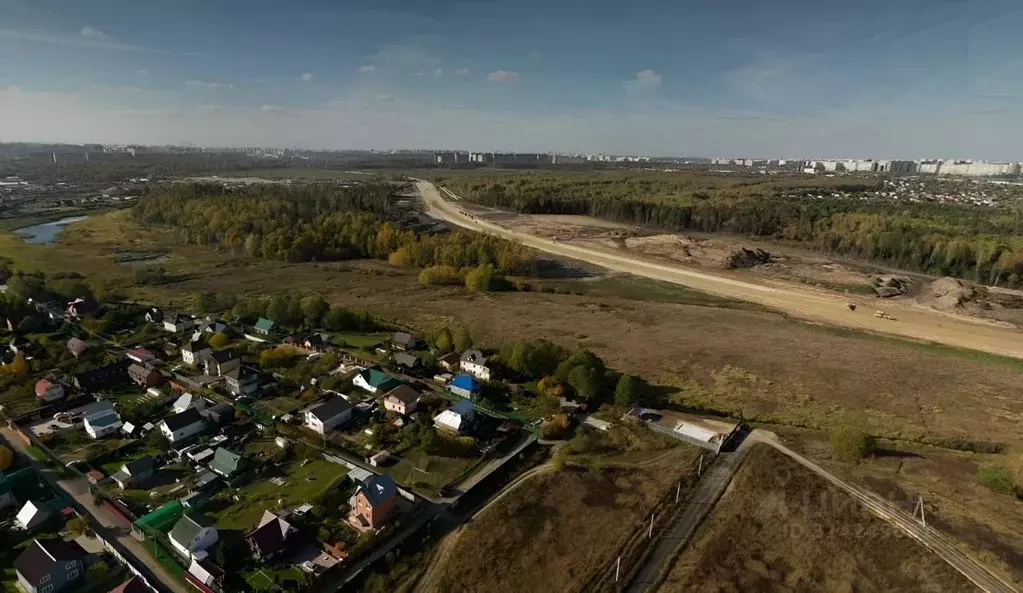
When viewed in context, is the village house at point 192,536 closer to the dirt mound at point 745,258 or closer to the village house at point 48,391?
the village house at point 48,391

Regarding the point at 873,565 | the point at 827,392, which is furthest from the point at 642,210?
the point at 873,565

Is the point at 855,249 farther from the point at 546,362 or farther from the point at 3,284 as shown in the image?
the point at 3,284

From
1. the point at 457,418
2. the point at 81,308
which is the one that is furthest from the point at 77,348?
the point at 457,418

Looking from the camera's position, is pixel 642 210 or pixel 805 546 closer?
pixel 805 546

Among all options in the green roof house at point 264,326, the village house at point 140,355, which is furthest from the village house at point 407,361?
the village house at point 140,355

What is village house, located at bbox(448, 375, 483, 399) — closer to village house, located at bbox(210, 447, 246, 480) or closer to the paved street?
village house, located at bbox(210, 447, 246, 480)

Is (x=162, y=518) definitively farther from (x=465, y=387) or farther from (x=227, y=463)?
(x=465, y=387)
